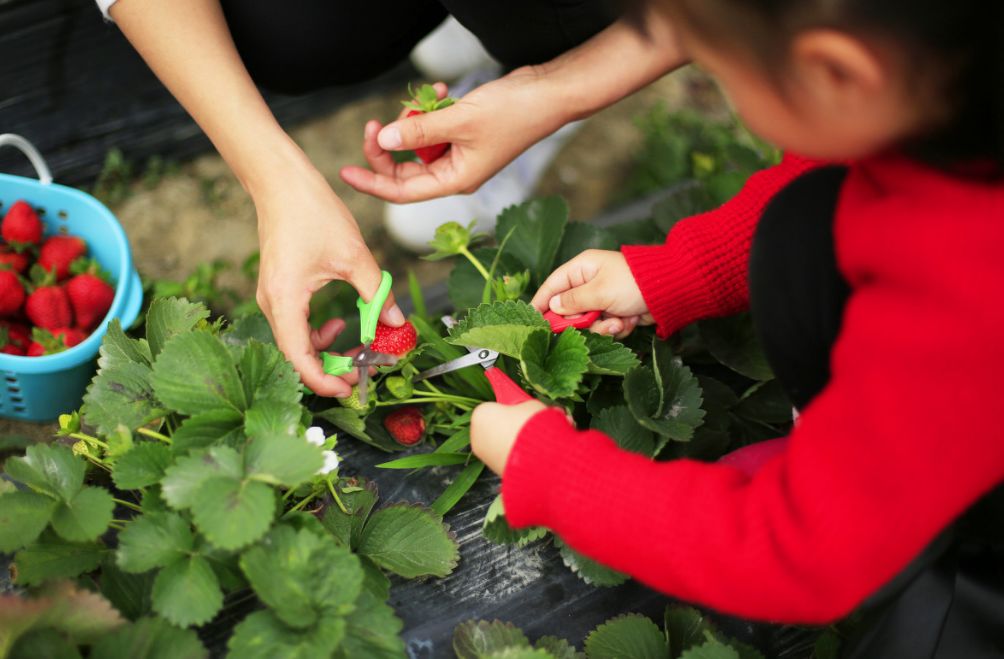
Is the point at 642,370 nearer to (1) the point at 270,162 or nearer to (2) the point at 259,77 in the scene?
(1) the point at 270,162

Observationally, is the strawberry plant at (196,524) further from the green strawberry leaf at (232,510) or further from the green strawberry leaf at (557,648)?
the green strawberry leaf at (557,648)

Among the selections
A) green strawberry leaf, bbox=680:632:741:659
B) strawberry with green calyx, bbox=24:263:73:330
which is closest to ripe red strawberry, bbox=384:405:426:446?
green strawberry leaf, bbox=680:632:741:659

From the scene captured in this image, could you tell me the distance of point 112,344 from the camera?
3.18ft

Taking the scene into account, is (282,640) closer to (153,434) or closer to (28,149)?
(153,434)

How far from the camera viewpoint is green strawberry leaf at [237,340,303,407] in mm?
903

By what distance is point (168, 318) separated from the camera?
0.98 m

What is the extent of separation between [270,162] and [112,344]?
10.4 inches

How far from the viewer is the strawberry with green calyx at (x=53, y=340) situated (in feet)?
3.92

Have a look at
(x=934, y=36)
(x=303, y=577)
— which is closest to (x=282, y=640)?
(x=303, y=577)

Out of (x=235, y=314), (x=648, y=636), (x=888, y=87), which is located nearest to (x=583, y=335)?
(x=648, y=636)

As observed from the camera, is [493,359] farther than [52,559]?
Yes

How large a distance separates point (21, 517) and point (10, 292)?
0.51m

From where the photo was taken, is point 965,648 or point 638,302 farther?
point 638,302

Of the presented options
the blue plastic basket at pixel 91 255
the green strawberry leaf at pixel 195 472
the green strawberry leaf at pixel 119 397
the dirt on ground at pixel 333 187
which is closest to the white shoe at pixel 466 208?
the dirt on ground at pixel 333 187
